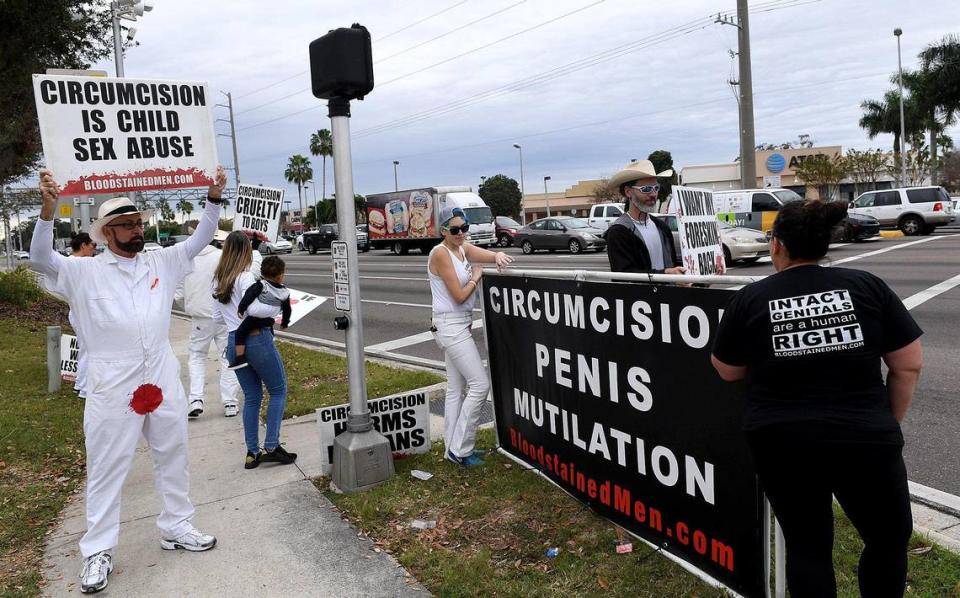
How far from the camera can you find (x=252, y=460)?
219 inches

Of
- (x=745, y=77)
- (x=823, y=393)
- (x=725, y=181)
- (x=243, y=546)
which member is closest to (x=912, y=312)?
(x=823, y=393)

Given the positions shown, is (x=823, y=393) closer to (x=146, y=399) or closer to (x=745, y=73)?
(x=146, y=399)

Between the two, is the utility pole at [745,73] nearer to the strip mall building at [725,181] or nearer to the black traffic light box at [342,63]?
the strip mall building at [725,181]

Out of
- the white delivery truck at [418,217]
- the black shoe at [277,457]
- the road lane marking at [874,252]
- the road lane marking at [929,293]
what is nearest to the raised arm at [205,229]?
the black shoe at [277,457]

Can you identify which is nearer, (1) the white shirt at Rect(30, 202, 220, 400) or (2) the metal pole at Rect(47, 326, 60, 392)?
(1) the white shirt at Rect(30, 202, 220, 400)

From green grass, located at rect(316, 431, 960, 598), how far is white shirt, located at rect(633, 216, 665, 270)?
1.54 meters

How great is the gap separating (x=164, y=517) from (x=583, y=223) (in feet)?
90.0

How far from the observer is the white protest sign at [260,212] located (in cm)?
868

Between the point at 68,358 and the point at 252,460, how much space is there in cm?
457

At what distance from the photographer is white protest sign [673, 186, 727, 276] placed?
5.08m

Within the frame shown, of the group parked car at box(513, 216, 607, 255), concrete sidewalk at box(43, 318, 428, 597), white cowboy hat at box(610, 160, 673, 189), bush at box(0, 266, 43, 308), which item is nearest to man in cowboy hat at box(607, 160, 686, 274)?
white cowboy hat at box(610, 160, 673, 189)

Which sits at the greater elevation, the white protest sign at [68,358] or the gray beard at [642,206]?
the gray beard at [642,206]

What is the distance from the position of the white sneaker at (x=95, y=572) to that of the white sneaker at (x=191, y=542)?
352mm

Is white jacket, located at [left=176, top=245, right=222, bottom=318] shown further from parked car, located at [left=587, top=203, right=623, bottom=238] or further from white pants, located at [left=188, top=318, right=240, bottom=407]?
parked car, located at [left=587, top=203, right=623, bottom=238]
